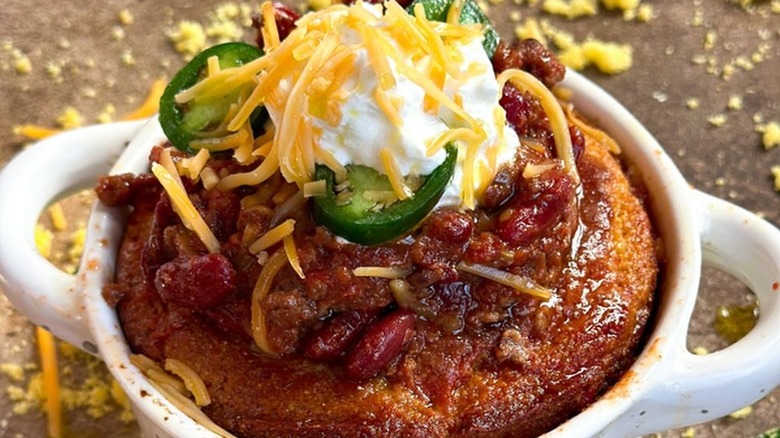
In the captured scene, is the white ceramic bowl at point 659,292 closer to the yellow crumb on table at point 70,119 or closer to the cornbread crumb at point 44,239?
the cornbread crumb at point 44,239

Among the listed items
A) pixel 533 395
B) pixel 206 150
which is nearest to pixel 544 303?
pixel 533 395

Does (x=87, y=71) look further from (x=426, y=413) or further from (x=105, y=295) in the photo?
(x=426, y=413)

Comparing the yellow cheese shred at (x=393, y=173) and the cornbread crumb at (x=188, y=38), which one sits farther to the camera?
the cornbread crumb at (x=188, y=38)

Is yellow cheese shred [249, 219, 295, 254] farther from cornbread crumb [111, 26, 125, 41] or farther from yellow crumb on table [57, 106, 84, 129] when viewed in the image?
cornbread crumb [111, 26, 125, 41]

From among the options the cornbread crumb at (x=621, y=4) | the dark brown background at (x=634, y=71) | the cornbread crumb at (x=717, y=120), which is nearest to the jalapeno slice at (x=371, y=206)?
the dark brown background at (x=634, y=71)

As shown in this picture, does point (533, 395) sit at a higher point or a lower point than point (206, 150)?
lower

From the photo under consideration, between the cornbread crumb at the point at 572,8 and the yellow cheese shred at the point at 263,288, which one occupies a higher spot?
the yellow cheese shred at the point at 263,288

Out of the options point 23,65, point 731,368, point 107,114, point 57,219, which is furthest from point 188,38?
point 731,368
